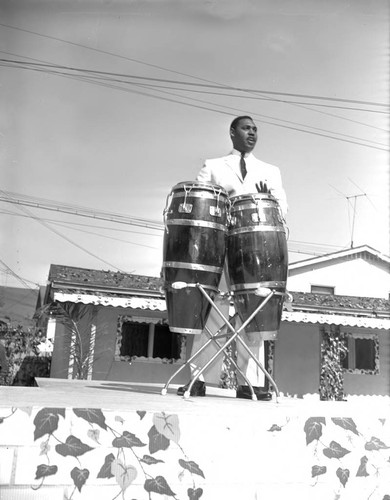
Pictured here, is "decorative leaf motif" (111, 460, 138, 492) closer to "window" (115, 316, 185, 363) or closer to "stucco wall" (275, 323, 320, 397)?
"window" (115, 316, 185, 363)

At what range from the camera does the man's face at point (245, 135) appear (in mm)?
3389

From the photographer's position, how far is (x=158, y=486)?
1.36 meters

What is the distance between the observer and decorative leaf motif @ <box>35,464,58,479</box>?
1273mm

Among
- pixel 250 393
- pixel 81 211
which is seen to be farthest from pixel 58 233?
pixel 250 393

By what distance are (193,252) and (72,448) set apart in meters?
1.48

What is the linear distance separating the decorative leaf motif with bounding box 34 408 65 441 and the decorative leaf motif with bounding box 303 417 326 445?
75 cm

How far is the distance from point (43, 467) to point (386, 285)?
1769 centimetres

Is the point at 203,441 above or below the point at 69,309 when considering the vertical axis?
below

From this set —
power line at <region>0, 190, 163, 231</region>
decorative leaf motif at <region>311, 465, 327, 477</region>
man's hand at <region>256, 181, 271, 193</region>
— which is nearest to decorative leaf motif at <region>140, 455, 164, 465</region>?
decorative leaf motif at <region>311, 465, 327, 477</region>

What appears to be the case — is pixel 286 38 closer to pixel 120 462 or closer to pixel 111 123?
pixel 120 462

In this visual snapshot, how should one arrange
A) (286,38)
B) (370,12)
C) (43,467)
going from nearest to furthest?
1. (43,467)
2. (370,12)
3. (286,38)

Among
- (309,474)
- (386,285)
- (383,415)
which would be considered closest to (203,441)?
(309,474)

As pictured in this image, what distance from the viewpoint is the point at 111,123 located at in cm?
1667

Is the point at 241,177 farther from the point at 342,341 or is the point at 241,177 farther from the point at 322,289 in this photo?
the point at 322,289
